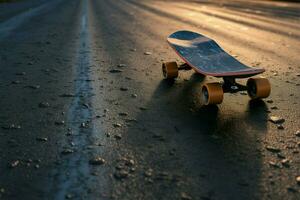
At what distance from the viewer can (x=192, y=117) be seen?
5422mm

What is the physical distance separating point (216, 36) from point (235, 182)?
33.6 ft

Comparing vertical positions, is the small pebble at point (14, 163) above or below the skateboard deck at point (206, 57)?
below

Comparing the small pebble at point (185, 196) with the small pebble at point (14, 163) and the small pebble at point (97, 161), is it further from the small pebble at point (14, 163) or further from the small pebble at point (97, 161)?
the small pebble at point (14, 163)

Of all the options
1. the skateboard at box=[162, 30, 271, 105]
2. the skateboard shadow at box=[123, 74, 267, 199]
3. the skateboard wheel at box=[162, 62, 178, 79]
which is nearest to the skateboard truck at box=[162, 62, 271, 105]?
the skateboard at box=[162, 30, 271, 105]

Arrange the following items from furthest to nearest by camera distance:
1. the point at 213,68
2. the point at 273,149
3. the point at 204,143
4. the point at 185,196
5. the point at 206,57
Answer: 1. the point at 206,57
2. the point at 213,68
3. the point at 204,143
4. the point at 273,149
5. the point at 185,196

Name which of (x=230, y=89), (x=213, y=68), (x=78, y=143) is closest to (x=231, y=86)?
(x=230, y=89)

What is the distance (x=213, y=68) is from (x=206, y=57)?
23.2 inches

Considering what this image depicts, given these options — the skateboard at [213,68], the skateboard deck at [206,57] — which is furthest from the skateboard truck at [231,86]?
the skateboard deck at [206,57]

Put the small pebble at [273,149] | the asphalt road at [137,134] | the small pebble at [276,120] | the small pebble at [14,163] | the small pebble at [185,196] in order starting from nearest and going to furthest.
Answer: the small pebble at [185,196]
the asphalt road at [137,134]
the small pebble at [14,163]
the small pebble at [273,149]
the small pebble at [276,120]

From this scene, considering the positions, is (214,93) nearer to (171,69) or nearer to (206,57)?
(206,57)

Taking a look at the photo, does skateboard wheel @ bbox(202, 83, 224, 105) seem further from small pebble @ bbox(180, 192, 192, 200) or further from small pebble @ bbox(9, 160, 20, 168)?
small pebble @ bbox(9, 160, 20, 168)

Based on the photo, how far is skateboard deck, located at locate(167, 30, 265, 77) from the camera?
5.62 m

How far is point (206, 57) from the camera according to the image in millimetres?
6562

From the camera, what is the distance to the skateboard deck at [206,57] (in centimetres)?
562
